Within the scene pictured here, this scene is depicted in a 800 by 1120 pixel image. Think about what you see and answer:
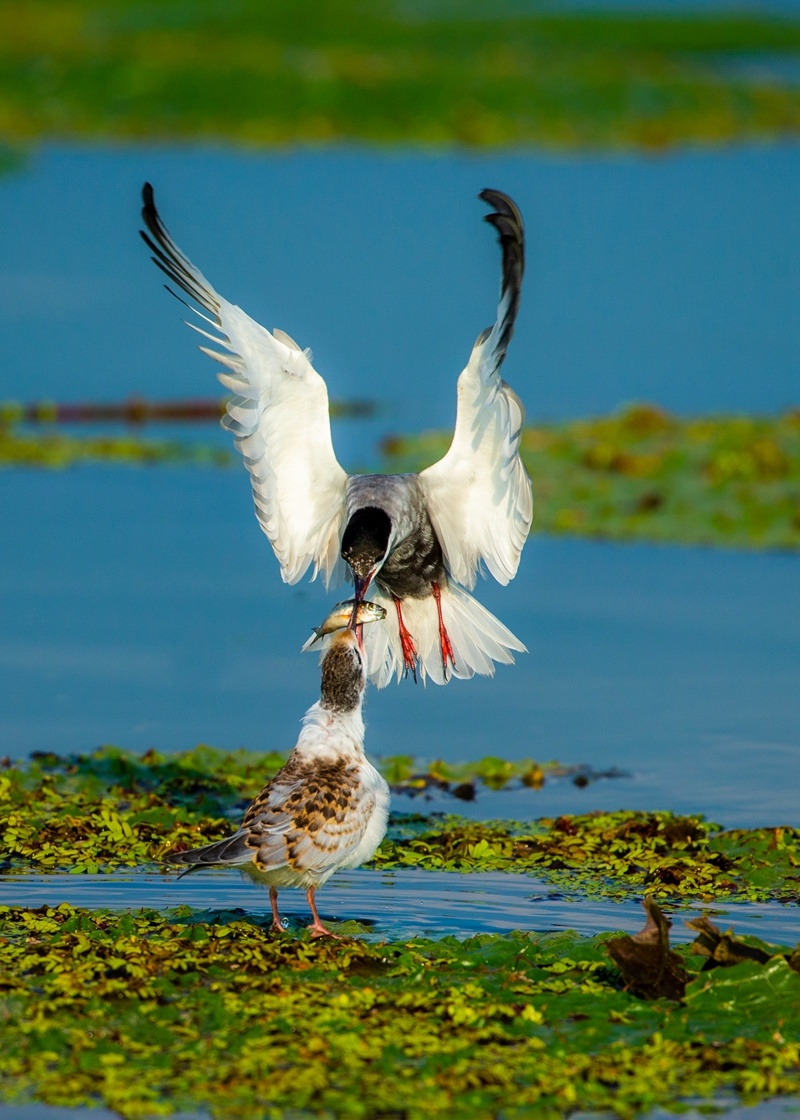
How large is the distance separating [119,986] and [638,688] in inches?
212

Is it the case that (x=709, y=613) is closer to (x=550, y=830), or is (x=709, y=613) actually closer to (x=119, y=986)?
(x=550, y=830)

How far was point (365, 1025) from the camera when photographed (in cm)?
542

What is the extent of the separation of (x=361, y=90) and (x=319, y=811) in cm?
2964

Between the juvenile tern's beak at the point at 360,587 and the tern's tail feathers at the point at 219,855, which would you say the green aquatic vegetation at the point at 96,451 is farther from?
the tern's tail feathers at the point at 219,855

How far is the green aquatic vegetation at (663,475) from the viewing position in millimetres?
13984

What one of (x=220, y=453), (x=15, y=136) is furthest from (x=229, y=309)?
(x=15, y=136)

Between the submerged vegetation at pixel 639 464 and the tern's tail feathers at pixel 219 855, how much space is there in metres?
8.20

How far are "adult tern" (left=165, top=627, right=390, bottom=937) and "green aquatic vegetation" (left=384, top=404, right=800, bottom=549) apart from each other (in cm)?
745

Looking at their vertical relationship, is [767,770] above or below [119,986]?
above

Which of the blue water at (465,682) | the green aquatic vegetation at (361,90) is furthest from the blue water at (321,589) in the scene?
the green aquatic vegetation at (361,90)

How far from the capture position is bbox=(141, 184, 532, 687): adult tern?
7723 millimetres

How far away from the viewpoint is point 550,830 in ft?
26.2

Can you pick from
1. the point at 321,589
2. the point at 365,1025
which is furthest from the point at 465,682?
the point at 365,1025

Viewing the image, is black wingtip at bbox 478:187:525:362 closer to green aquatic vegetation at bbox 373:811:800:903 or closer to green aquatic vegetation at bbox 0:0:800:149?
green aquatic vegetation at bbox 373:811:800:903
